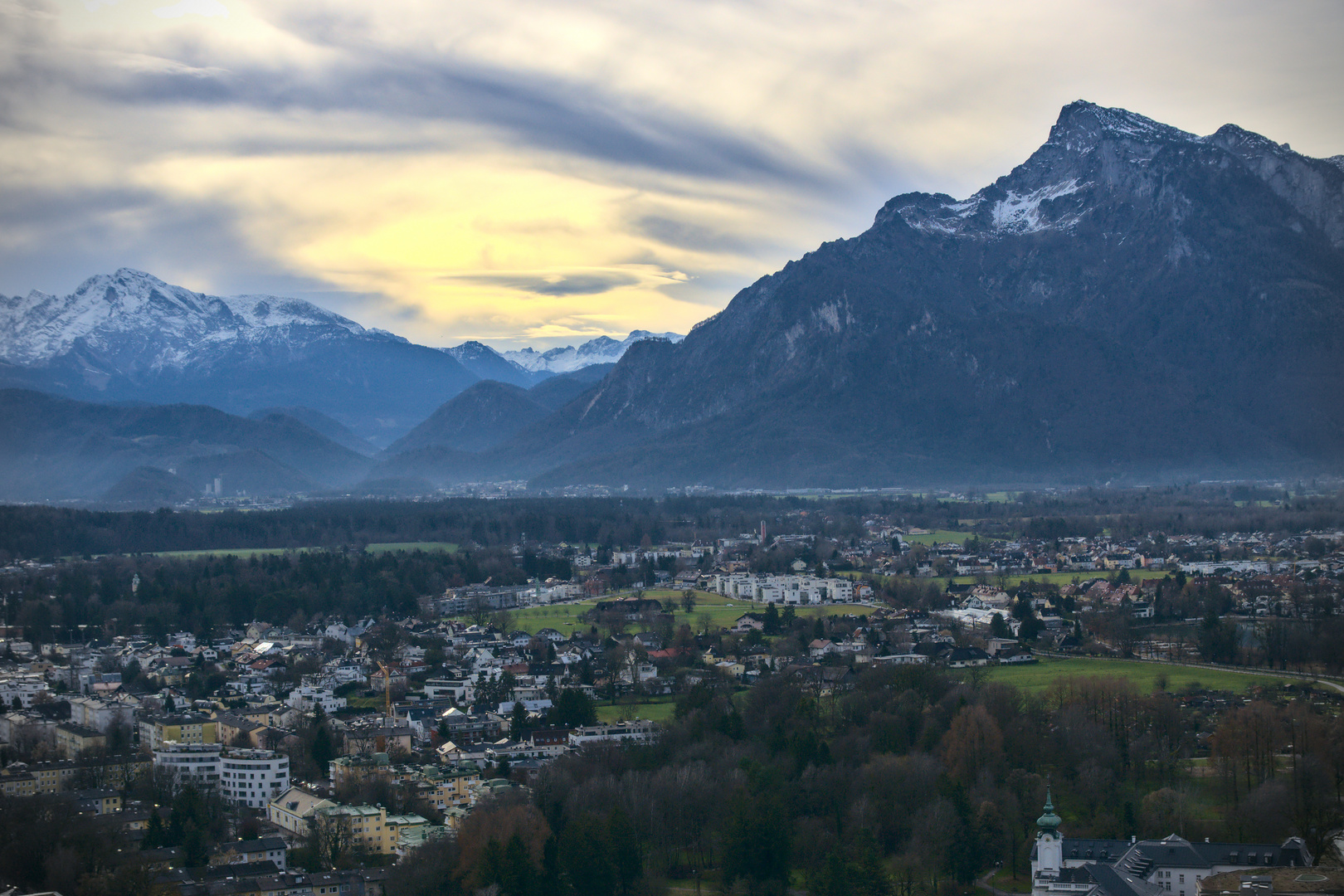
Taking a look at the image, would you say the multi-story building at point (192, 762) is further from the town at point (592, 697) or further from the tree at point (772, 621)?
the tree at point (772, 621)

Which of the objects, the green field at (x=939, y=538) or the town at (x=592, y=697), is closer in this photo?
the town at (x=592, y=697)

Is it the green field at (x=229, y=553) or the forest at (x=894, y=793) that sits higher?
the green field at (x=229, y=553)

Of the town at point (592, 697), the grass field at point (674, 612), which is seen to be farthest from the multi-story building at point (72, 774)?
the grass field at point (674, 612)

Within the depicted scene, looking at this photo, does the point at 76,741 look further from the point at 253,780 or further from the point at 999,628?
the point at 999,628

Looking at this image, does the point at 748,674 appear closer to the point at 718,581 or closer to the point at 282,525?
the point at 718,581

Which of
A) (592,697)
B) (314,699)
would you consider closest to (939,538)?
(592,697)

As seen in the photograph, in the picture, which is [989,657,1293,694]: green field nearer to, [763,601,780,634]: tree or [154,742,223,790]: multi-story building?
[763,601,780,634]: tree

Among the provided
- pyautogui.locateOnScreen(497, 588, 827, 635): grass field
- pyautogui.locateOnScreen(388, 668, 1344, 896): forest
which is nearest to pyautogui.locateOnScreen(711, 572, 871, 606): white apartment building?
pyautogui.locateOnScreen(497, 588, 827, 635): grass field
